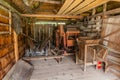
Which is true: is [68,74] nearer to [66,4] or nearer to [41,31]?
[66,4]

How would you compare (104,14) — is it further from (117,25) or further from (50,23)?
(50,23)

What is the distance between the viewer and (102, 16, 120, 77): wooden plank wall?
3.05 m

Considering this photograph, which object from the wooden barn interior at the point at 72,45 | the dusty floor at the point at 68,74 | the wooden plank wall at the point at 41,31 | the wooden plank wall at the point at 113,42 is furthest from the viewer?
the wooden plank wall at the point at 41,31

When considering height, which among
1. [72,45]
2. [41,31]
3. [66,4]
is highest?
[66,4]

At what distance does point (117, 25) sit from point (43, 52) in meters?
3.13

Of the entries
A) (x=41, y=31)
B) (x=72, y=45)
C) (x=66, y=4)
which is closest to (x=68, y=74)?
(x=72, y=45)

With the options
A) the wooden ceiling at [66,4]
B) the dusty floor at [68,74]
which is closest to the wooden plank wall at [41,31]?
the wooden ceiling at [66,4]

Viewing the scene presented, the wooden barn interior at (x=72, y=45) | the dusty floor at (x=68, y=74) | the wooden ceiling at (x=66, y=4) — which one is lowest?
the dusty floor at (x=68, y=74)

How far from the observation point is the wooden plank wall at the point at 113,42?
305cm

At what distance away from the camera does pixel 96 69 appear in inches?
138

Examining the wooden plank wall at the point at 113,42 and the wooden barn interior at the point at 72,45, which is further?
the wooden plank wall at the point at 113,42

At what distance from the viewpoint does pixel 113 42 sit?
3180 mm

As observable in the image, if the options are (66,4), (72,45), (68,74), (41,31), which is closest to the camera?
(66,4)

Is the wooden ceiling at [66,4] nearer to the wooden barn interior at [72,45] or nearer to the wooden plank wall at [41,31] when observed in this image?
the wooden barn interior at [72,45]
